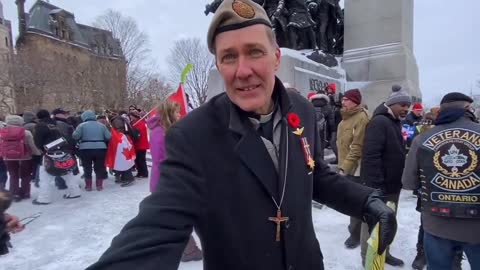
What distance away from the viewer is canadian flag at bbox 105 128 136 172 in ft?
28.8

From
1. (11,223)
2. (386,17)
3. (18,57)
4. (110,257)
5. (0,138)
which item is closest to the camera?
(110,257)

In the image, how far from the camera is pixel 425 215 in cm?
313

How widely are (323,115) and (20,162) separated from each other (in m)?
6.55

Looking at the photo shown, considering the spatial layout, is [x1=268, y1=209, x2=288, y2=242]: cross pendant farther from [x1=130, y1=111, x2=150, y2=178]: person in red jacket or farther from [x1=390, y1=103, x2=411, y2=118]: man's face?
[x1=130, y1=111, x2=150, y2=178]: person in red jacket

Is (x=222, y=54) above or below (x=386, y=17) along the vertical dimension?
below

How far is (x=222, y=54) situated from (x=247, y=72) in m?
0.14

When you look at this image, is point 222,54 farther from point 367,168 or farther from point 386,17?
point 386,17

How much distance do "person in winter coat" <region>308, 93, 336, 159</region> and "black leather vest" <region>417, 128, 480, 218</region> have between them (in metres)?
3.69

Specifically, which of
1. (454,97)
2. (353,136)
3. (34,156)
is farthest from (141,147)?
(454,97)

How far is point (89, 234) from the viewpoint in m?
5.62

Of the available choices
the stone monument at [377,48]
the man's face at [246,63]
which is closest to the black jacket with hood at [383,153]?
the man's face at [246,63]

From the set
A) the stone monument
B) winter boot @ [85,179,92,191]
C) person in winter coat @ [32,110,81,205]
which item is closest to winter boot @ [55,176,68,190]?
person in winter coat @ [32,110,81,205]

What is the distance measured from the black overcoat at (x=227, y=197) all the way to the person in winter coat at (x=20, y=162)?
7.51 meters

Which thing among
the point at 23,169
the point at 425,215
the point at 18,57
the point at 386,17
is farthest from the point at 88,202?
the point at 18,57
